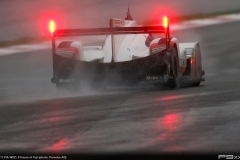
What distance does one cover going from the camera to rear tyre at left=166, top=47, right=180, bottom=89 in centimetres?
1596

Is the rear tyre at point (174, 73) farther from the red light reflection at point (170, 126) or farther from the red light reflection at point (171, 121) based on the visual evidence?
the red light reflection at point (171, 121)

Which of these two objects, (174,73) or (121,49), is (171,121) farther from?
(121,49)

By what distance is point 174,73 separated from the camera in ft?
53.0

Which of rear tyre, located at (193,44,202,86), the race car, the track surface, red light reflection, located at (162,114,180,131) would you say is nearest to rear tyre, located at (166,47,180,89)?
the race car

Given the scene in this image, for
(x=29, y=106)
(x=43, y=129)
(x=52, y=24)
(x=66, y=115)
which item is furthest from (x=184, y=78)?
(x=43, y=129)

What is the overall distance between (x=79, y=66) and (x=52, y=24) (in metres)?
1.04

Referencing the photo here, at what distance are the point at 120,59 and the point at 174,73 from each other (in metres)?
1.13

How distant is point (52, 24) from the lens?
1617cm

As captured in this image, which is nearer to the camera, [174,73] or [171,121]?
[171,121]

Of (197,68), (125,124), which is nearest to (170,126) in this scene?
(125,124)

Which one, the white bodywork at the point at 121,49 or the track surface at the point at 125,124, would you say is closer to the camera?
the track surface at the point at 125,124

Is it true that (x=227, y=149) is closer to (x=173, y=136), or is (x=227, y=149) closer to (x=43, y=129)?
(x=173, y=136)

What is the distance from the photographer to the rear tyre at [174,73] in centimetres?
1596

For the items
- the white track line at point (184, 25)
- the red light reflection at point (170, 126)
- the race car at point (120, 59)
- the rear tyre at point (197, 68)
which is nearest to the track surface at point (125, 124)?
the red light reflection at point (170, 126)
